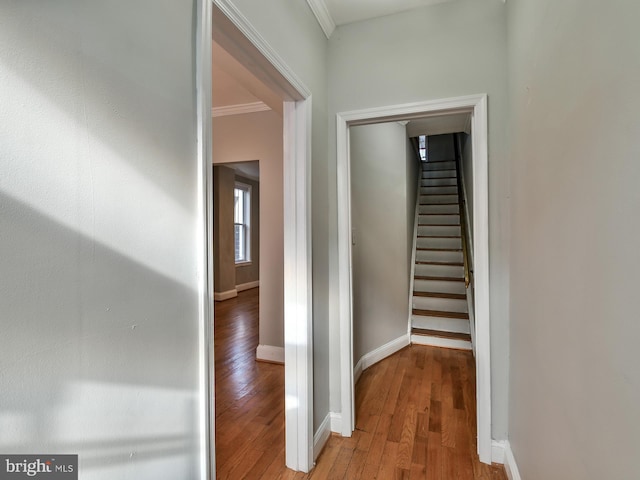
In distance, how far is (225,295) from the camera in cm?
599

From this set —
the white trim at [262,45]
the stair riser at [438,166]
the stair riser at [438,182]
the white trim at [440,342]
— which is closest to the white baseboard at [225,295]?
the white trim at [440,342]

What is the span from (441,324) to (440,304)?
27cm

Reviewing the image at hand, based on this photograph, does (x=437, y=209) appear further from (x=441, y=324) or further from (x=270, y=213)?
(x=270, y=213)

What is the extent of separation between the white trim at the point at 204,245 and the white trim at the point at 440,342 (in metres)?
3.06

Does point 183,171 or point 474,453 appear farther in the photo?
point 474,453

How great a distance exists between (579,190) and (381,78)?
1487 millimetres

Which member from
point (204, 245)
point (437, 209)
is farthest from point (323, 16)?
point (437, 209)

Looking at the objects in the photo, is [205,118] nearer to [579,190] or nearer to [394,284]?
[579,190]

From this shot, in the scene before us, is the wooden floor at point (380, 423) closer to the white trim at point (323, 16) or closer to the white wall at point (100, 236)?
the white wall at point (100, 236)

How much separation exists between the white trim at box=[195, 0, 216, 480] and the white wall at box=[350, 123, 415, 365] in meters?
1.82

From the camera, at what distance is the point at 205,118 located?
914 millimetres

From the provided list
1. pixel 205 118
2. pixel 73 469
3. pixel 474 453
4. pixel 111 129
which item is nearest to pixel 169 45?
pixel 205 118

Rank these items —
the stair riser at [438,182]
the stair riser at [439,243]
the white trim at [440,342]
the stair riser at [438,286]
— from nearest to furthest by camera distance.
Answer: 1. the white trim at [440,342]
2. the stair riser at [438,286]
3. the stair riser at [439,243]
4. the stair riser at [438,182]

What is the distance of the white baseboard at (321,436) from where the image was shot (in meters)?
1.76
